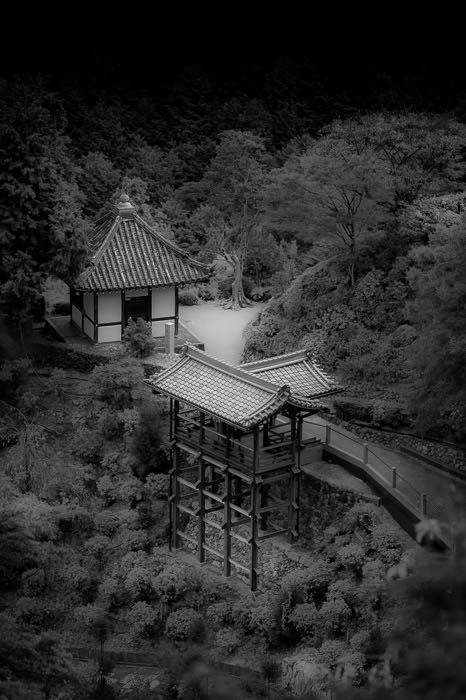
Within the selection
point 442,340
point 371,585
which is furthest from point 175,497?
point 442,340

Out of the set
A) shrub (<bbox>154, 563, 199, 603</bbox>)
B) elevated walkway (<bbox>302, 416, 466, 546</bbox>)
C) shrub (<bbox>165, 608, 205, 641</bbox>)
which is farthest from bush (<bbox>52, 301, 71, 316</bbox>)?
shrub (<bbox>165, 608, 205, 641</bbox>)

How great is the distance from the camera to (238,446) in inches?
1219

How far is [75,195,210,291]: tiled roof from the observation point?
40.2 meters

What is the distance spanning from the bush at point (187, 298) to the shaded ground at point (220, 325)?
23 centimetres

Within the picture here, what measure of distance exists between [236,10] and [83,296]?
25.4 m

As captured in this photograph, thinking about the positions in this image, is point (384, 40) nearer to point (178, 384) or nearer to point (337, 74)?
point (337, 74)

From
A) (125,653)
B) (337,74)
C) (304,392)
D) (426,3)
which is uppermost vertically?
(426,3)

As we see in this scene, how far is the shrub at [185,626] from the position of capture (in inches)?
1155

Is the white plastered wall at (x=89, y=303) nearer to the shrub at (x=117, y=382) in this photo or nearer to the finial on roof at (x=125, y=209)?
the finial on roof at (x=125, y=209)

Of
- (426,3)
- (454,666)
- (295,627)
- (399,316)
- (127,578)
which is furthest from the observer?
(426,3)

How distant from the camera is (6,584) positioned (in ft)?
104

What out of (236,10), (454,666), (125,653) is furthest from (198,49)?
(454,666)

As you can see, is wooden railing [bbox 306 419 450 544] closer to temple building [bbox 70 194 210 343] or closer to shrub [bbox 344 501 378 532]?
shrub [bbox 344 501 378 532]

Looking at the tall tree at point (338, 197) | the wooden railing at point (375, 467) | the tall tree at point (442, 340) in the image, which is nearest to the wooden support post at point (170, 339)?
the tall tree at point (338, 197)
